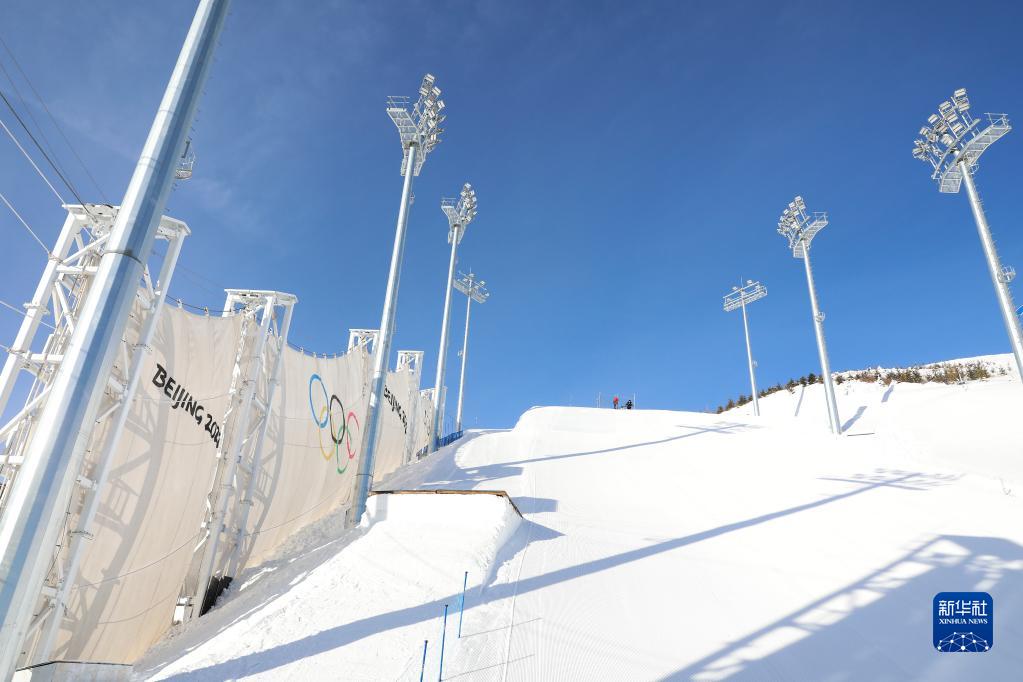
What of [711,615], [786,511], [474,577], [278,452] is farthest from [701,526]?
[278,452]

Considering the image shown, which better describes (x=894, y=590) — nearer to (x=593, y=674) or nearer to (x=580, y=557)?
(x=580, y=557)

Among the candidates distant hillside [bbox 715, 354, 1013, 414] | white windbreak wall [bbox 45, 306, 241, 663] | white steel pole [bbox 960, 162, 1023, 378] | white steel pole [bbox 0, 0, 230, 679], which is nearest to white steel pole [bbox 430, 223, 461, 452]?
white windbreak wall [bbox 45, 306, 241, 663]

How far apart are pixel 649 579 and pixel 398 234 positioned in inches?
447

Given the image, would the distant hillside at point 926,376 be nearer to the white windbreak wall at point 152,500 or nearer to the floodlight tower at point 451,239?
the floodlight tower at point 451,239

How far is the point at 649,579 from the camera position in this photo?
9344 mm

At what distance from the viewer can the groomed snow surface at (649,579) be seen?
6699mm

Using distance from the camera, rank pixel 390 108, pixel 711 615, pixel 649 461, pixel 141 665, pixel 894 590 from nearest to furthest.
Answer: pixel 141 665, pixel 711 615, pixel 894 590, pixel 390 108, pixel 649 461

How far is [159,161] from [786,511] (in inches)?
576

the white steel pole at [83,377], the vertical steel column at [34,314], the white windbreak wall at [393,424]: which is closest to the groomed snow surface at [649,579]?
the white steel pole at [83,377]

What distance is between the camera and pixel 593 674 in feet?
21.2

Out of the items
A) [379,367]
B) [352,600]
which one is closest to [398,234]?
[379,367]

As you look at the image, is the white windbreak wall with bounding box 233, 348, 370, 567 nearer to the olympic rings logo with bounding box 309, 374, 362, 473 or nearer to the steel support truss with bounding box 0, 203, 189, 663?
the olympic rings logo with bounding box 309, 374, 362, 473

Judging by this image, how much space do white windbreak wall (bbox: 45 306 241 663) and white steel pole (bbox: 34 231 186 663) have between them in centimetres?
21

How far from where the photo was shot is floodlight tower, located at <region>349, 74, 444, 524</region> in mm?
13156
